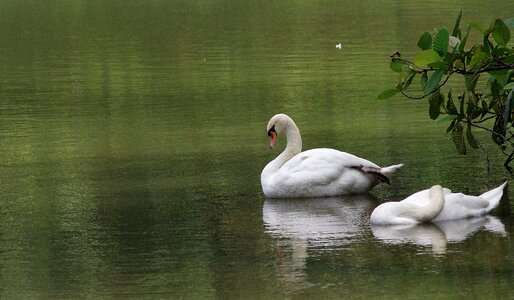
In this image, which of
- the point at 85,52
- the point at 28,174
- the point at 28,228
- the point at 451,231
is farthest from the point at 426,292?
the point at 85,52

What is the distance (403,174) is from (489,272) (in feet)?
14.5

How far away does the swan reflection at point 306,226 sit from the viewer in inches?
420

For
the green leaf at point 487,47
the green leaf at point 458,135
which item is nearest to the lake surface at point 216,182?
the green leaf at point 458,135

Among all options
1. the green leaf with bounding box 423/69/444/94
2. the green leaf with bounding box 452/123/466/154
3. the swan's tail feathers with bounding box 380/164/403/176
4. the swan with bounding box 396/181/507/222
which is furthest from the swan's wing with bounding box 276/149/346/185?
the green leaf with bounding box 423/69/444/94

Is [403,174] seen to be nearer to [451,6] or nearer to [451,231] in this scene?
[451,231]

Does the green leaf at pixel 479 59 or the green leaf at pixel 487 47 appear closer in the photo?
the green leaf at pixel 487 47

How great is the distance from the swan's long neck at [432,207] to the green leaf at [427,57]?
1087 mm

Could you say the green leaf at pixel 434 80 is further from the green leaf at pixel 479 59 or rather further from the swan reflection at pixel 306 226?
the swan reflection at pixel 306 226

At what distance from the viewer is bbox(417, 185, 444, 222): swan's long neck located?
12.0m

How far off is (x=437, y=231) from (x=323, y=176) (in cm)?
207

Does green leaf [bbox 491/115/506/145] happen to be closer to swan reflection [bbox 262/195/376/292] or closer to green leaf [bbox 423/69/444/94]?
green leaf [bbox 423/69/444/94]

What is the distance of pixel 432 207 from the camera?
1197cm

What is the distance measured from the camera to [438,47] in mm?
11781

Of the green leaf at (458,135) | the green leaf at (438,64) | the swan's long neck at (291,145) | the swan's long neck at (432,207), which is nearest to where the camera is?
the green leaf at (438,64)
